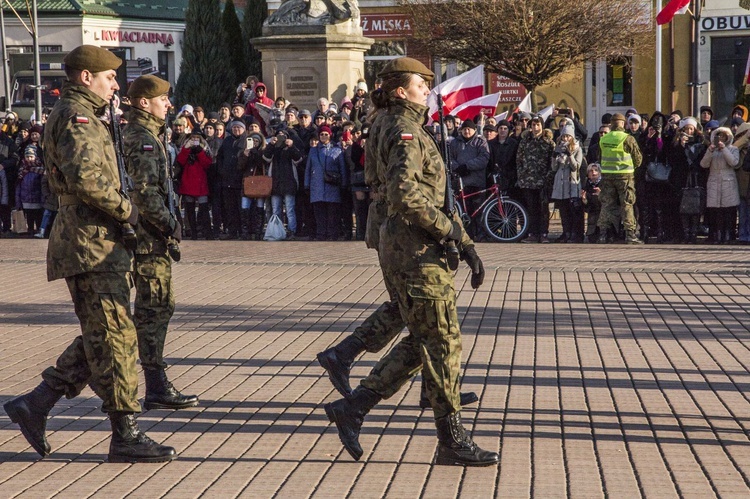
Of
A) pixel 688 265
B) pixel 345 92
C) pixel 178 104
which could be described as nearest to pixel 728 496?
pixel 688 265

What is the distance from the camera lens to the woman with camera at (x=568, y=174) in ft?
61.3

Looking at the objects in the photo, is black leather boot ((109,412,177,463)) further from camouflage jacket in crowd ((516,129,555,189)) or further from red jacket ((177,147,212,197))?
red jacket ((177,147,212,197))

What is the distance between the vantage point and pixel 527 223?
1895cm

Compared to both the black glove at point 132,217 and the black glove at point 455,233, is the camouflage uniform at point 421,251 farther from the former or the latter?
the black glove at point 132,217

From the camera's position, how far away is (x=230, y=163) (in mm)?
20078

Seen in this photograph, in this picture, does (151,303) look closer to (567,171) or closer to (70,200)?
(70,200)

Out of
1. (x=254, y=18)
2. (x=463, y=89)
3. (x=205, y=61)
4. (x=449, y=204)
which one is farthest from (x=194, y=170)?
(x=254, y=18)

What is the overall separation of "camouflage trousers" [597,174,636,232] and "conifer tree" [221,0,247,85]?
18.7 m

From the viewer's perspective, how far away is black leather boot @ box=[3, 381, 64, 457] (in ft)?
21.1

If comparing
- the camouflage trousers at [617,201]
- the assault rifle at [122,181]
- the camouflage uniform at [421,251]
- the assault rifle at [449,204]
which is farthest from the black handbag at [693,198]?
the assault rifle at [122,181]

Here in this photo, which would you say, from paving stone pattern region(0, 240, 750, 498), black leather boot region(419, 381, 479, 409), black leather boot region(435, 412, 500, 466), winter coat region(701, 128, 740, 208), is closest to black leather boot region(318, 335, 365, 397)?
paving stone pattern region(0, 240, 750, 498)

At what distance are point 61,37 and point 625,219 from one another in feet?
129

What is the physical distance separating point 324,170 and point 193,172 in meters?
2.08

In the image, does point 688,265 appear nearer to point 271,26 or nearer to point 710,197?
point 710,197
